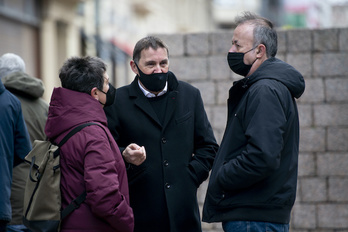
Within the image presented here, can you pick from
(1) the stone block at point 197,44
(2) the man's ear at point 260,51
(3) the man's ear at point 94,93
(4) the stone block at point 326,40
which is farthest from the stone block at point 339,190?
(3) the man's ear at point 94,93

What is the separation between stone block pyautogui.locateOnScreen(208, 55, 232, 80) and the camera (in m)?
7.72

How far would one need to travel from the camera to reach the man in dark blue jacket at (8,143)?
5.09 meters

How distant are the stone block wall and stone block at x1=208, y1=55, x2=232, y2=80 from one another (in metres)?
0.01

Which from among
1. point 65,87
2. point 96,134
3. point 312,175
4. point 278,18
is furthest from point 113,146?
point 278,18

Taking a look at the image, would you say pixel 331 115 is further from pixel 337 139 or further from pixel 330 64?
pixel 330 64

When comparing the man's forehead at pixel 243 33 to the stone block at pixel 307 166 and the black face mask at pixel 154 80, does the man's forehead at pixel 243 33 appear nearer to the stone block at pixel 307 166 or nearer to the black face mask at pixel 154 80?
the black face mask at pixel 154 80

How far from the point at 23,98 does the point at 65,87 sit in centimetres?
194

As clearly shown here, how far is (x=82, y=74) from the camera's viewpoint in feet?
14.1

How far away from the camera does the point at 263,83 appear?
4117 mm

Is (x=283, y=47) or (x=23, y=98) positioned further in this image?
(x=283, y=47)

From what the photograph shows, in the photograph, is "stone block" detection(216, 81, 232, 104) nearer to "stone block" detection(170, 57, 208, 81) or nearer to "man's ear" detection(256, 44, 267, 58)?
"stone block" detection(170, 57, 208, 81)

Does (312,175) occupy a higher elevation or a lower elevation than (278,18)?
lower

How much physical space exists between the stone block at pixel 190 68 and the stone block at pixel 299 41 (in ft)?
3.06

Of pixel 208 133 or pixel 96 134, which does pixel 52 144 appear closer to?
pixel 96 134
